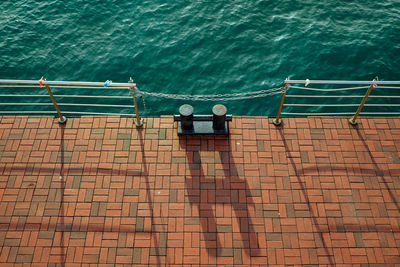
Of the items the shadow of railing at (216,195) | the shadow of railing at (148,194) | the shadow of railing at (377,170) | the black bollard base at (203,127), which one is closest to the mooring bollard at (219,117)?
the black bollard base at (203,127)

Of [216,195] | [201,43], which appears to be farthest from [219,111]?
[201,43]

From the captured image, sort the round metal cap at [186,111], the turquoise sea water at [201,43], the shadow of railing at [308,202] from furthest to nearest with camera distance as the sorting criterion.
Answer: the turquoise sea water at [201,43]
the round metal cap at [186,111]
the shadow of railing at [308,202]

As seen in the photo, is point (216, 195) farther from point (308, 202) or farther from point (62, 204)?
point (62, 204)

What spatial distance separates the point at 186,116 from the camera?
7.30 metres

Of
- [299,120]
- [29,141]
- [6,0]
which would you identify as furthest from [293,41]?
[6,0]

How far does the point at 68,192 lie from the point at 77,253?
131cm

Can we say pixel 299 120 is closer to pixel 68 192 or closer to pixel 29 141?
pixel 68 192

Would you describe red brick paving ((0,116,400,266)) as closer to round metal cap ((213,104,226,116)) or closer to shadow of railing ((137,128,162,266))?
shadow of railing ((137,128,162,266))

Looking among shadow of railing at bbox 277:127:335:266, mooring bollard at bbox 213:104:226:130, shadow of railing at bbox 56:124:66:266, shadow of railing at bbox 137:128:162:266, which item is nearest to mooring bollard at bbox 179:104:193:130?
mooring bollard at bbox 213:104:226:130

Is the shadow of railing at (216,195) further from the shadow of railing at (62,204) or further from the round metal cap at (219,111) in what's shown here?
the shadow of railing at (62,204)

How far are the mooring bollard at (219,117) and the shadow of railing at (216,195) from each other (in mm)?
446

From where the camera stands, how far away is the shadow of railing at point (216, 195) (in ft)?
20.7

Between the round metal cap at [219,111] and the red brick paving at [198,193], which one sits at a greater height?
the round metal cap at [219,111]

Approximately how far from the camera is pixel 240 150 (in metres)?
7.49
